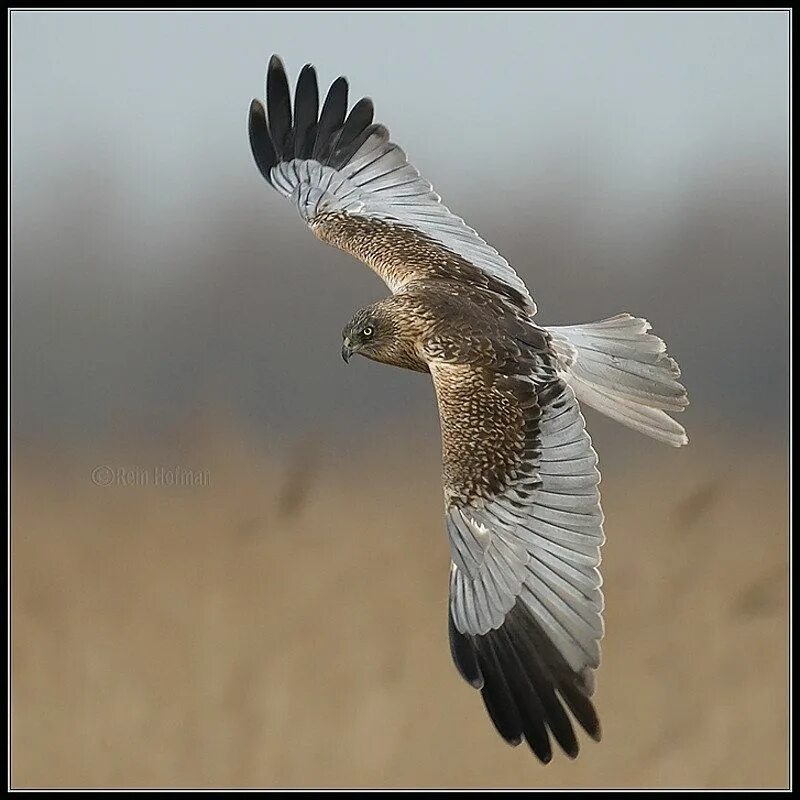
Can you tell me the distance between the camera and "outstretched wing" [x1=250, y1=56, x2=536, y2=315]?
138 inches

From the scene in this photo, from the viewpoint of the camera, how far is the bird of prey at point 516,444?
262 centimetres

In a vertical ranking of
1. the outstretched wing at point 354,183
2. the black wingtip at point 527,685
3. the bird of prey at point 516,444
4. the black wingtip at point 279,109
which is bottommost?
the black wingtip at point 527,685

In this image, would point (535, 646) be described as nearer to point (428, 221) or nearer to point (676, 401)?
point (676, 401)

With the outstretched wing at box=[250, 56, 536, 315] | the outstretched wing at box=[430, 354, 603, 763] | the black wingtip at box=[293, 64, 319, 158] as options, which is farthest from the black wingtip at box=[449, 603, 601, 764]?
the black wingtip at box=[293, 64, 319, 158]

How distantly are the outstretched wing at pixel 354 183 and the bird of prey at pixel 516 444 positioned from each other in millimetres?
19

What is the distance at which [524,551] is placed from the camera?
269 centimetres

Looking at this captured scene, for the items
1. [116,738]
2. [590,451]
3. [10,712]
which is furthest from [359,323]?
[10,712]

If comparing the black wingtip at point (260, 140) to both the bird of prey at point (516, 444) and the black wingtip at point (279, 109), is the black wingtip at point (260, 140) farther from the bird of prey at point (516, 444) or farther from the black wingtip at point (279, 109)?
the bird of prey at point (516, 444)

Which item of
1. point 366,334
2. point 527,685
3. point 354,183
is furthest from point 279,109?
point 527,685

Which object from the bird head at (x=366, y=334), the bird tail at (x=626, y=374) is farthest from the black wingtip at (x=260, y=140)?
the bird tail at (x=626, y=374)

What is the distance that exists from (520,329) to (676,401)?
1.58 feet

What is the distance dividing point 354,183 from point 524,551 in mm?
1622

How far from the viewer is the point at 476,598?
2.69 m

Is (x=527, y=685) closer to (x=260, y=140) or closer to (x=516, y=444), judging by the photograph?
(x=516, y=444)
